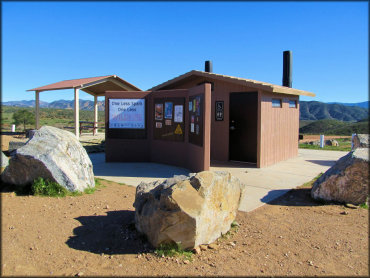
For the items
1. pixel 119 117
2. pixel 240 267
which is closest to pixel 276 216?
A: pixel 240 267

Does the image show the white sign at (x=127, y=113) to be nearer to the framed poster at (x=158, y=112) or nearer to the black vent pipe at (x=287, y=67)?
A: the framed poster at (x=158, y=112)

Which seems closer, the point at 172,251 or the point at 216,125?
the point at 172,251

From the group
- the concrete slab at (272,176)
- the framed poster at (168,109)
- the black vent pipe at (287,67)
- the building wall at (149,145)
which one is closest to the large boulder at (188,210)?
the concrete slab at (272,176)

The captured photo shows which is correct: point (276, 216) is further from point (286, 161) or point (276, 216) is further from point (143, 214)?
point (286, 161)

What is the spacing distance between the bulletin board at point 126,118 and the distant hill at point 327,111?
6077 centimetres

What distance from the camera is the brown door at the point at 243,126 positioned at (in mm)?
9305

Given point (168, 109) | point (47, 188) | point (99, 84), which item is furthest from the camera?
point (99, 84)

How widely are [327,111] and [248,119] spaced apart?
68062 millimetres

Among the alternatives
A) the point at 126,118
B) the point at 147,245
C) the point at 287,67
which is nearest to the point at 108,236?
the point at 147,245

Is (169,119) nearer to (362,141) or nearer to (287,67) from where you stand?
(362,141)

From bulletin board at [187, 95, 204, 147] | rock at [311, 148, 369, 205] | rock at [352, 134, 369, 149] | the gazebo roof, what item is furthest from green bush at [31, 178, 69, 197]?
the gazebo roof

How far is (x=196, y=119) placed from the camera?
809cm

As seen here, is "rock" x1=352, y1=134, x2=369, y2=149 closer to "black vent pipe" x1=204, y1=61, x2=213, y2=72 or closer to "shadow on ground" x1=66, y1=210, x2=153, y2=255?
"black vent pipe" x1=204, y1=61, x2=213, y2=72

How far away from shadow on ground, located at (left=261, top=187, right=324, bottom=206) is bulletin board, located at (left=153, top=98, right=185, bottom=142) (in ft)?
11.4
